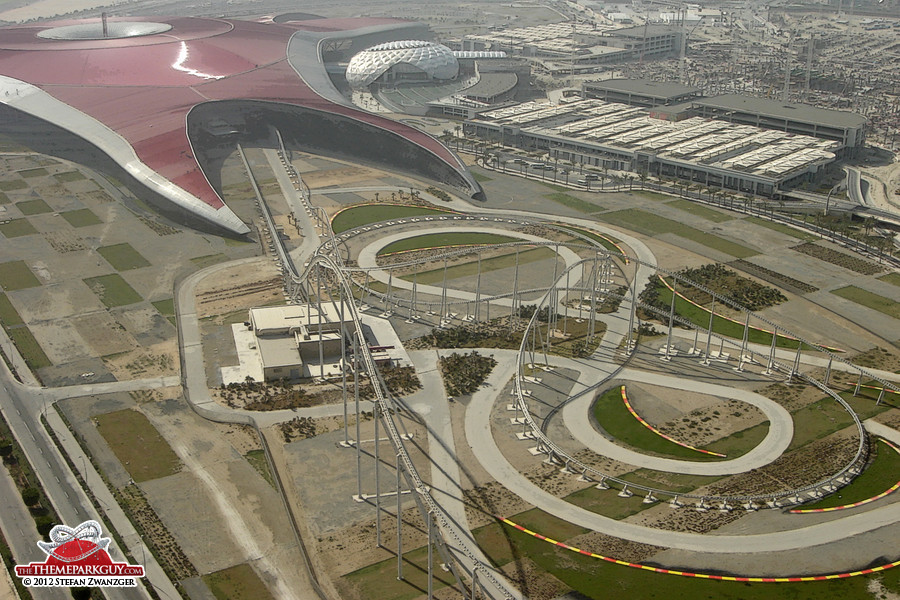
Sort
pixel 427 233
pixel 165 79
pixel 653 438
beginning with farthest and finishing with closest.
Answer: pixel 165 79 < pixel 427 233 < pixel 653 438

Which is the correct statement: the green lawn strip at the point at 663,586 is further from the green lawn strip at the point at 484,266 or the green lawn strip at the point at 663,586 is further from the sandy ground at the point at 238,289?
the green lawn strip at the point at 484,266

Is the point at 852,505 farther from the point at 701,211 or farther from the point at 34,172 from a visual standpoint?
the point at 34,172

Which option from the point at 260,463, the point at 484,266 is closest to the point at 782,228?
the point at 484,266

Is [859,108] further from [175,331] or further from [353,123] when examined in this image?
[175,331]

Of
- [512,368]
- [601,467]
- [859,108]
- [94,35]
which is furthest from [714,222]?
[94,35]

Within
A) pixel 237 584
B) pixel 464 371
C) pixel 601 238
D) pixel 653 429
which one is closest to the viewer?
pixel 237 584

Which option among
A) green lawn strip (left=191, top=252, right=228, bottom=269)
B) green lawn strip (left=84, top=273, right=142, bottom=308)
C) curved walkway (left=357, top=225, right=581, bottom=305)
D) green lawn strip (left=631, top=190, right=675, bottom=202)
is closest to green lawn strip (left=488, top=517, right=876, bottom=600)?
curved walkway (left=357, top=225, right=581, bottom=305)

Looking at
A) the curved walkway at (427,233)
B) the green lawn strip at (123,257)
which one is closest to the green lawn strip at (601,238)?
the curved walkway at (427,233)
